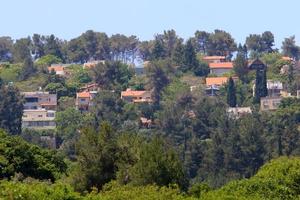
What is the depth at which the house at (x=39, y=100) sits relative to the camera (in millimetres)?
116875

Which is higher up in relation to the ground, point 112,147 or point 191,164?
point 112,147

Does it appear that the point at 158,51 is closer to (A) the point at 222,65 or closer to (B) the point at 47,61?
(A) the point at 222,65

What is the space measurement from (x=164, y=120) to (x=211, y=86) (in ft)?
66.5

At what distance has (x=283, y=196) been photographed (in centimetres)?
3703

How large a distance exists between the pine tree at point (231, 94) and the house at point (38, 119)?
1447cm

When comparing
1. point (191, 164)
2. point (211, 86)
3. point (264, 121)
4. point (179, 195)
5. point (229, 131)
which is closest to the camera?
point (179, 195)

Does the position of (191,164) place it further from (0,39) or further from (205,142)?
(0,39)

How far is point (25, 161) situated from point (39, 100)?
259 ft

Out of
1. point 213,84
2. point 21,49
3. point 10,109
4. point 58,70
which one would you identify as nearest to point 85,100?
point 58,70

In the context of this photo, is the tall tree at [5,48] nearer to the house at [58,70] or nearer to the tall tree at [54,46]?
the tall tree at [54,46]

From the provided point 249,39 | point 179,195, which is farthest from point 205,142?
point 179,195

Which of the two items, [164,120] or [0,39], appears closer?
[164,120]

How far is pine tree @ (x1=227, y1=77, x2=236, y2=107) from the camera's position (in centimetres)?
11221

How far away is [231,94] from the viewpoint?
11381cm
